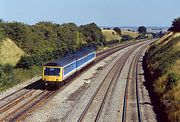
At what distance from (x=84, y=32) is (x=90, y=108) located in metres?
75.7

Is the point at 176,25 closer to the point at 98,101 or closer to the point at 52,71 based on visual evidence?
the point at 52,71

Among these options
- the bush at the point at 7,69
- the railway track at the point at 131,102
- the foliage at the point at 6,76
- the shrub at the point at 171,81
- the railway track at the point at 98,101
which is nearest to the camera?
the railway track at the point at 131,102

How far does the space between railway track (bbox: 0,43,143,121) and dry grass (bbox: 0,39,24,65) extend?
17.1 meters

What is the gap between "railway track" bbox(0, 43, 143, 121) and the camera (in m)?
25.4

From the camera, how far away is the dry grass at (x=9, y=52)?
5172cm

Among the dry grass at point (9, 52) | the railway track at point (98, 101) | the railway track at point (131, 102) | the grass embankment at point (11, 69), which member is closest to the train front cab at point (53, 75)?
the railway track at point (98, 101)

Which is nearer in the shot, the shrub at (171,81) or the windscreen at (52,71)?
the shrub at (171,81)

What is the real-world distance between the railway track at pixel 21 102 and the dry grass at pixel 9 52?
672 inches

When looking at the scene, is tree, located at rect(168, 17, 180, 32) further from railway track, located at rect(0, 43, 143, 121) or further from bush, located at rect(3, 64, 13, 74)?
railway track, located at rect(0, 43, 143, 121)

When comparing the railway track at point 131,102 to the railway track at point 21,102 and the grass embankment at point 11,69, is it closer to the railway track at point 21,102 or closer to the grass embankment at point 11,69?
the railway track at point 21,102

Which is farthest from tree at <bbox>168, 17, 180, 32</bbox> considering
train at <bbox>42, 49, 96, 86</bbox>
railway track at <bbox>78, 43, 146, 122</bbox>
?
train at <bbox>42, 49, 96, 86</bbox>

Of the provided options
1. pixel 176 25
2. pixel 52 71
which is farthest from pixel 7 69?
pixel 176 25

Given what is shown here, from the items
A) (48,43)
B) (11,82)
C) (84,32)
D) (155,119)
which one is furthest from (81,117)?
(84,32)

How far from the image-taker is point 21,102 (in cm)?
2967
